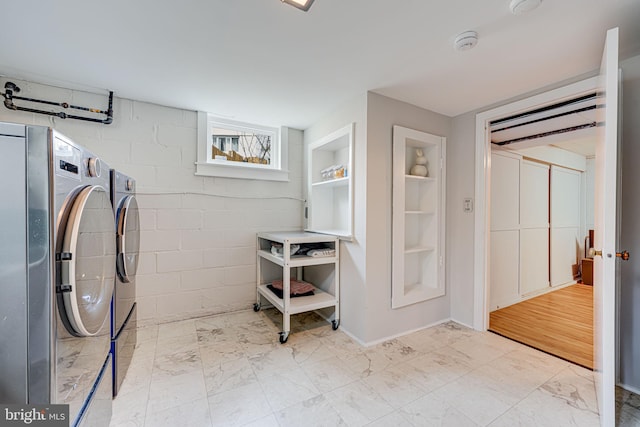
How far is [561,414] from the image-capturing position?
1.40 m

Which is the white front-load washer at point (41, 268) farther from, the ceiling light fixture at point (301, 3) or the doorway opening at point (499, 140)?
the doorway opening at point (499, 140)

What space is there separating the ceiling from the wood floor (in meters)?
2.10

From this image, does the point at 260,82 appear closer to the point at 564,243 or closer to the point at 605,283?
the point at 605,283

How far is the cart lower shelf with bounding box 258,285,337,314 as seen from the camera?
87.4 inches

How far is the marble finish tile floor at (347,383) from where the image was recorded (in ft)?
4.52

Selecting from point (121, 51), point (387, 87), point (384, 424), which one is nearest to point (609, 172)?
point (387, 87)

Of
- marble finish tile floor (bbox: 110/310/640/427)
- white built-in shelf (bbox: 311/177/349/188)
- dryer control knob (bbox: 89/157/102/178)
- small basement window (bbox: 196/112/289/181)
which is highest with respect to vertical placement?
small basement window (bbox: 196/112/289/181)

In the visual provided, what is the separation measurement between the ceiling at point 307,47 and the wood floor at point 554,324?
210cm

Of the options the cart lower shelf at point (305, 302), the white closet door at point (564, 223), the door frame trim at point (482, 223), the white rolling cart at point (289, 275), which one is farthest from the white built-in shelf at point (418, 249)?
the white closet door at point (564, 223)

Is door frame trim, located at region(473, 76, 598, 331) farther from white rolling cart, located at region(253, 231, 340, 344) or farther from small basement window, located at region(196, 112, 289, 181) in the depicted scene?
small basement window, located at region(196, 112, 289, 181)

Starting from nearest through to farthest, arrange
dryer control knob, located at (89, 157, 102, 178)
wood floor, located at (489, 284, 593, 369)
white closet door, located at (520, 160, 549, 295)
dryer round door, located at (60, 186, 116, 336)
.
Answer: dryer round door, located at (60, 186, 116, 336), dryer control knob, located at (89, 157, 102, 178), wood floor, located at (489, 284, 593, 369), white closet door, located at (520, 160, 549, 295)

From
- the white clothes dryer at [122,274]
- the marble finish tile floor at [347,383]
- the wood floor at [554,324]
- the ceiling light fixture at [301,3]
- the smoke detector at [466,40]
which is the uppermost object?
the ceiling light fixture at [301,3]

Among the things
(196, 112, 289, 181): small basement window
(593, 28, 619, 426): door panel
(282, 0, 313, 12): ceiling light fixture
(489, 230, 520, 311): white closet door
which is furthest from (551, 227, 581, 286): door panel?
(282, 0, 313, 12): ceiling light fixture

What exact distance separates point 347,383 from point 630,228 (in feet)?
6.69
